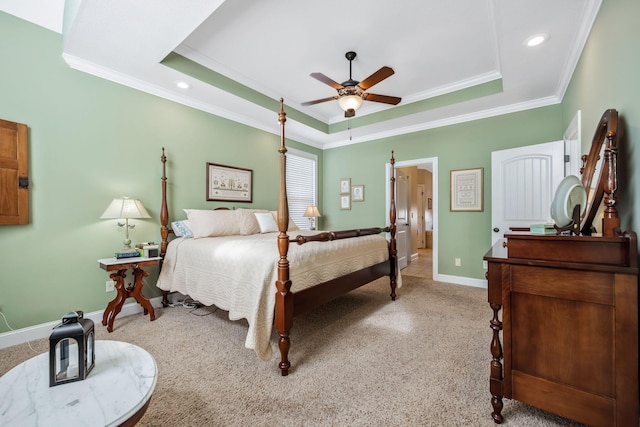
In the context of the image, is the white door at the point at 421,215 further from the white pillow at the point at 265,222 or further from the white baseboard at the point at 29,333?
the white baseboard at the point at 29,333

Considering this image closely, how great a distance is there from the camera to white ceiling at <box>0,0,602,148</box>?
6.89 ft

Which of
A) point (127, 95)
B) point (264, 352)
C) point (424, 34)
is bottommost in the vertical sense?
point (264, 352)

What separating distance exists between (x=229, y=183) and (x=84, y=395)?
3288 mm

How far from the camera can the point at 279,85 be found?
145 inches

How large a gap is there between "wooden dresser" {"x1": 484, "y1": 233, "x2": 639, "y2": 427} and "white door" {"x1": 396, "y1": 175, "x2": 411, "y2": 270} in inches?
145

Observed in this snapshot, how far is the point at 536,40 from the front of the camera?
2.31 meters

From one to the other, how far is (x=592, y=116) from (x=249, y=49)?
3290mm

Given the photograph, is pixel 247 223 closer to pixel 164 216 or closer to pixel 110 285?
pixel 164 216

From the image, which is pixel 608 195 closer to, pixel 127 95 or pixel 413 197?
pixel 127 95

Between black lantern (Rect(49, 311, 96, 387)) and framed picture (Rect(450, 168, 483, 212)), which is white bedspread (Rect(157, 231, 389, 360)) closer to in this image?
black lantern (Rect(49, 311, 96, 387))

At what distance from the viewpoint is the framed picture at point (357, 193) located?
520cm

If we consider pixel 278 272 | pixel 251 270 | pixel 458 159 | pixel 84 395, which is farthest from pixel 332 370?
pixel 458 159

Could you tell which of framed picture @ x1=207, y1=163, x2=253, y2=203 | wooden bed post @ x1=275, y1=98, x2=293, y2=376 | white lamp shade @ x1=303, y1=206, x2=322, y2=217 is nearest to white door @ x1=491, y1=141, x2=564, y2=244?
white lamp shade @ x1=303, y1=206, x2=322, y2=217

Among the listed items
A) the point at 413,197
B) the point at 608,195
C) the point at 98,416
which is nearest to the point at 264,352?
the point at 98,416
